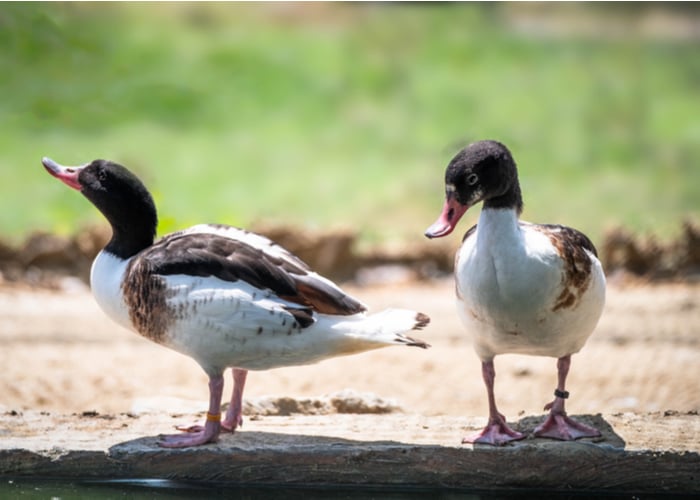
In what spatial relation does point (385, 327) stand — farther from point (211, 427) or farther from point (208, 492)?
point (208, 492)

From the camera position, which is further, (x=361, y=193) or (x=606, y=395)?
(x=361, y=193)

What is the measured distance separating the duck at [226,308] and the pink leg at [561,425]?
27.1 inches

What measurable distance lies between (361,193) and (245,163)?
1804 mm

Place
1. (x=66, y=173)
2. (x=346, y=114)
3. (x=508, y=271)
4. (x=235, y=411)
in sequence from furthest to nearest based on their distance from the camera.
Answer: (x=346, y=114) < (x=66, y=173) < (x=235, y=411) < (x=508, y=271)

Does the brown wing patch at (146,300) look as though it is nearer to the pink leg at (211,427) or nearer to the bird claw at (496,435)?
the pink leg at (211,427)

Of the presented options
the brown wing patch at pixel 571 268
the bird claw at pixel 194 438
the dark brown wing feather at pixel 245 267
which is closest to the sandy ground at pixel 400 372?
the bird claw at pixel 194 438

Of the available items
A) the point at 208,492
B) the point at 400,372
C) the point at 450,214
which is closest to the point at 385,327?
the point at 450,214

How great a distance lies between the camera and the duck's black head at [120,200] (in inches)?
214

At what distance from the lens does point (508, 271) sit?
4883mm

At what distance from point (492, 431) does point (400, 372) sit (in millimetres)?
2569

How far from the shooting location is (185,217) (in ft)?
39.9

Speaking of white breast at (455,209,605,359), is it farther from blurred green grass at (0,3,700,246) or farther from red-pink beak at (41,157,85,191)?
blurred green grass at (0,3,700,246)

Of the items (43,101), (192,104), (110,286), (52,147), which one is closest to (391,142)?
(192,104)

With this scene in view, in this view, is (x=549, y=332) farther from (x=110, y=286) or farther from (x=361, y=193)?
(x=361, y=193)
